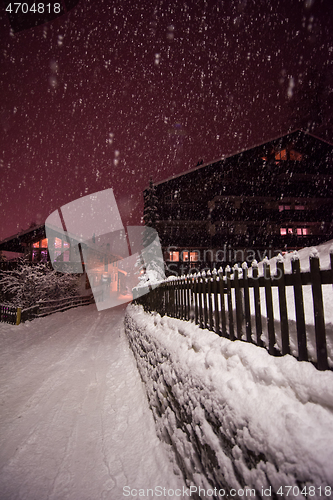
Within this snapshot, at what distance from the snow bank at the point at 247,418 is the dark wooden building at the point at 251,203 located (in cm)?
2146

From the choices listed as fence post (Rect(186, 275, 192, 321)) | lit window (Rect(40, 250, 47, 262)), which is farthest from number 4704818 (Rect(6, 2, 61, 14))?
lit window (Rect(40, 250, 47, 262))

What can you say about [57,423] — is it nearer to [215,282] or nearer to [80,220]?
[215,282]

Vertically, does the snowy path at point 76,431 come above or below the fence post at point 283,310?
below

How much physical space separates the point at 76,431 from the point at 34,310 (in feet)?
41.5

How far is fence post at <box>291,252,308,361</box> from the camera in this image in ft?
6.68

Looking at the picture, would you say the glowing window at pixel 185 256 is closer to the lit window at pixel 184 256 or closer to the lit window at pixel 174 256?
the lit window at pixel 184 256

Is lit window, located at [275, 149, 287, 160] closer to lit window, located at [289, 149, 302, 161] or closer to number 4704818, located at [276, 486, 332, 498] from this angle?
lit window, located at [289, 149, 302, 161]

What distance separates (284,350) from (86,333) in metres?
10.7

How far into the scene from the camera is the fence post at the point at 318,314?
1.88m

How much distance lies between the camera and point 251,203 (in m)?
26.3

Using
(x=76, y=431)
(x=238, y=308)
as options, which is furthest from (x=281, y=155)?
(x=76, y=431)

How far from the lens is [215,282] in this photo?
358cm

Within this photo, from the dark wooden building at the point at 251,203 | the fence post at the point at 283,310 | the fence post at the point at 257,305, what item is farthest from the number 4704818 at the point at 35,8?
the dark wooden building at the point at 251,203

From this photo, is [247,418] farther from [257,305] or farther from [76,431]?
[76,431]
